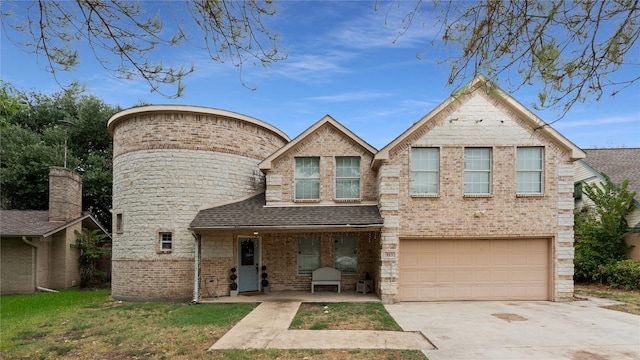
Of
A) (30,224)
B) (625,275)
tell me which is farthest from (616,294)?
(30,224)

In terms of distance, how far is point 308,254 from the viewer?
14.2 metres

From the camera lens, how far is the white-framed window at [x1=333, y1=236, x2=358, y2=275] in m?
14.2

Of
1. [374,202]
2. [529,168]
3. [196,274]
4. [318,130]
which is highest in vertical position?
[318,130]

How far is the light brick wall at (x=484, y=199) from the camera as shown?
12.2 metres

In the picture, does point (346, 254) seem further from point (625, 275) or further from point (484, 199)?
point (625, 275)

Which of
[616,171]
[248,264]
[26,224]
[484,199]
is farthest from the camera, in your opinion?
[616,171]

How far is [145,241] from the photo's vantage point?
42.3 ft

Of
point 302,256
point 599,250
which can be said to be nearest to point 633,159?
point 599,250

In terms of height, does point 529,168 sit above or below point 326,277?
above

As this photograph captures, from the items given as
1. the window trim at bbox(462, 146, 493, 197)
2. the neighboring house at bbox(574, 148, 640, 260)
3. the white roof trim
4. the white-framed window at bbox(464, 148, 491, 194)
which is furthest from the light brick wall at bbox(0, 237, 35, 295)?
the neighboring house at bbox(574, 148, 640, 260)

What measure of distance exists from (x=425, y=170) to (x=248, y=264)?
23.3 ft

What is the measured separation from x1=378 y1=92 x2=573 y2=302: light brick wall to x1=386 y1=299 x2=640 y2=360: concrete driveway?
2033 millimetres

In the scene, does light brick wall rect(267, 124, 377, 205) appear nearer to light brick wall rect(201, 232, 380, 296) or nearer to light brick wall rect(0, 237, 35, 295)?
light brick wall rect(201, 232, 380, 296)

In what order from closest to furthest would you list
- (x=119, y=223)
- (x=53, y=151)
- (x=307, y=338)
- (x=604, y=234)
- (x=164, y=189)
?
(x=307, y=338) → (x=164, y=189) → (x=119, y=223) → (x=604, y=234) → (x=53, y=151)
